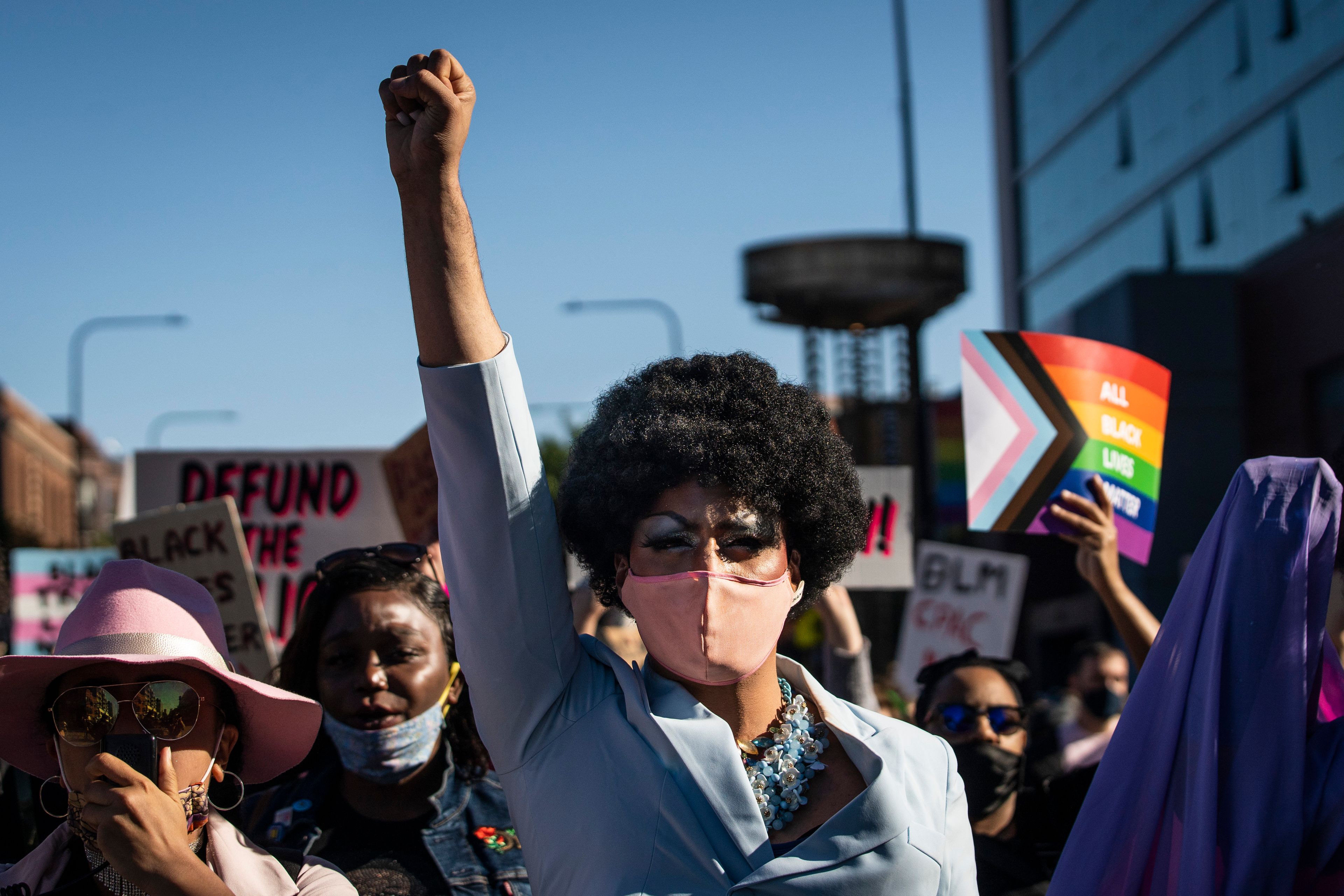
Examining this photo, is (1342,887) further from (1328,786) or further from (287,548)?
(287,548)

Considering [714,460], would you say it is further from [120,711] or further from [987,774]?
[987,774]

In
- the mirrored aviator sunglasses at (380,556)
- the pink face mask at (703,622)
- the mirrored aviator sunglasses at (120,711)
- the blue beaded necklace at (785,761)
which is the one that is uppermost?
the mirrored aviator sunglasses at (380,556)

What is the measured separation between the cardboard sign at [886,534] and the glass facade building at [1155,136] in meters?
13.6

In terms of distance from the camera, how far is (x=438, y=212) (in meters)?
1.97

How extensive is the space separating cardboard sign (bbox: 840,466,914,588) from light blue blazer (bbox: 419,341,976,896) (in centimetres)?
302

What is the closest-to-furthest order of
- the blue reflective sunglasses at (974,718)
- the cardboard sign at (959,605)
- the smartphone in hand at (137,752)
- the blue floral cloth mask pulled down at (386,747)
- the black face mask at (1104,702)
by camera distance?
the smartphone in hand at (137,752), the blue floral cloth mask pulled down at (386,747), the blue reflective sunglasses at (974,718), the black face mask at (1104,702), the cardboard sign at (959,605)

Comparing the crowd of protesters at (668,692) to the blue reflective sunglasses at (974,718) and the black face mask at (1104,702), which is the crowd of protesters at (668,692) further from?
the black face mask at (1104,702)

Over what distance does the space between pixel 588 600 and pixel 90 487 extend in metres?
85.5

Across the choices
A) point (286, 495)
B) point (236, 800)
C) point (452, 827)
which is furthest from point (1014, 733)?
point (286, 495)

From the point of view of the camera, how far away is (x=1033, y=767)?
14.4 feet

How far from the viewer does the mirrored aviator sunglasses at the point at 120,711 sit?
2338 millimetres

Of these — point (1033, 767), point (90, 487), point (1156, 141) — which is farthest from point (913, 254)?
point (90, 487)

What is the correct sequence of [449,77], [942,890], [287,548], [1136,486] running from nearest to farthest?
1. [449,77]
2. [942,890]
3. [1136,486]
4. [287,548]

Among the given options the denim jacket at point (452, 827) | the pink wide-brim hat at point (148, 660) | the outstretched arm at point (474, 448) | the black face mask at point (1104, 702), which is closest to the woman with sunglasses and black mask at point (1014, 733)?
the denim jacket at point (452, 827)
